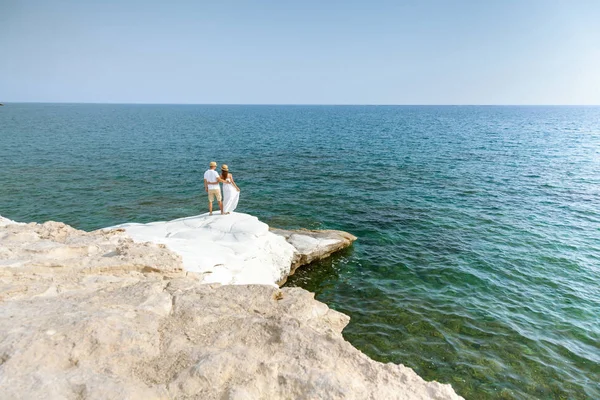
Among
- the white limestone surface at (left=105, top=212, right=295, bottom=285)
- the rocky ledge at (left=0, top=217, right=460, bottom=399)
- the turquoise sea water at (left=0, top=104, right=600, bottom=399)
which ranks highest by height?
the rocky ledge at (left=0, top=217, right=460, bottom=399)

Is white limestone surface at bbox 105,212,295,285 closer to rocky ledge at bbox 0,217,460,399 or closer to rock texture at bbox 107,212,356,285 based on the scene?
rock texture at bbox 107,212,356,285

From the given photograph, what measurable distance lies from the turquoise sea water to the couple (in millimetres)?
5834

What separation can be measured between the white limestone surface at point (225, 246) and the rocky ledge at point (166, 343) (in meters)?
2.46

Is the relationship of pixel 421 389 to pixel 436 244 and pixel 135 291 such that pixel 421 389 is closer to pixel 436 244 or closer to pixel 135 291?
pixel 135 291

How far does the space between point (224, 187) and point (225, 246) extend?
4.11 metres

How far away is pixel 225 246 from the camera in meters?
15.3

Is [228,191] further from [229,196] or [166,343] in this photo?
[166,343]

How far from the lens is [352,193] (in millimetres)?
30500

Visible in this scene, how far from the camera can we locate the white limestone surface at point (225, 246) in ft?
43.5

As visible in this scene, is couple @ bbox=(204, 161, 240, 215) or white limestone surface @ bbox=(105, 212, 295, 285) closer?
white limestone surface @ bbox=(105, 212, 295, 285)

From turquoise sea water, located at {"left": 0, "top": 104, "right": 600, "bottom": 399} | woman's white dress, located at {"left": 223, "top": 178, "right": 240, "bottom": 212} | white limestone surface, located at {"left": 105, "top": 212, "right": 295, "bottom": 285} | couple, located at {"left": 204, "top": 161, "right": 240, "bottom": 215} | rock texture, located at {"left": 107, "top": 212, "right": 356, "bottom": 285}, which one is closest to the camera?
turquoise sea water, located at {"left": 0, "top": 104, "right": 600, "bottom": 399}

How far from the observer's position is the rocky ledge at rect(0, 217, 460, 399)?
6.14 meters

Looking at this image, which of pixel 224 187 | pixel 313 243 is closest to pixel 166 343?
pixel 224 187

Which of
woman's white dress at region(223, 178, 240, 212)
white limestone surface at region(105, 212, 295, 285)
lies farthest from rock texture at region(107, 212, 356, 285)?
woman's white dress at region(223, 178, 240, 212)
